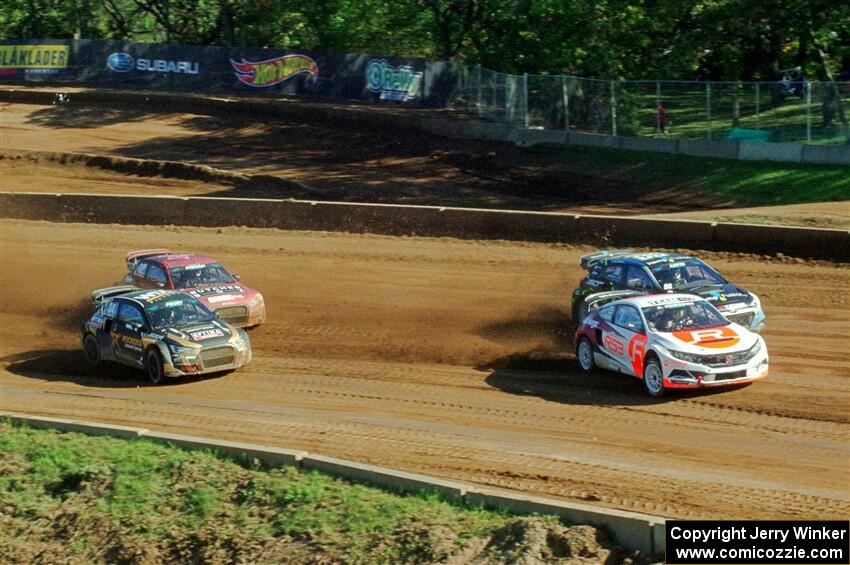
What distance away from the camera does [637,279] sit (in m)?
19.5

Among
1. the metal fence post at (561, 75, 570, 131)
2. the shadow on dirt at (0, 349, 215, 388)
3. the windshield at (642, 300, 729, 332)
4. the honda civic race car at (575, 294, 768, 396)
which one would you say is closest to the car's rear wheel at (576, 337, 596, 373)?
the honda civic race car at (575, 294, 768, 396)

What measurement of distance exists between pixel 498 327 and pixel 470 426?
219 inches

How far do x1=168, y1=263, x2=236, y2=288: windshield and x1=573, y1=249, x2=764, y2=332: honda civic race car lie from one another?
22.7 feet

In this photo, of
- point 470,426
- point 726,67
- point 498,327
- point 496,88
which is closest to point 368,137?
point 496,88

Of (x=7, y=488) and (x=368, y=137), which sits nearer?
(x=7, y=488)

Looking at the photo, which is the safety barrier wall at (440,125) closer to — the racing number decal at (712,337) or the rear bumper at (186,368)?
the racing number decal at (712,337)

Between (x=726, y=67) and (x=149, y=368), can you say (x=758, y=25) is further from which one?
(x=149, y=368)

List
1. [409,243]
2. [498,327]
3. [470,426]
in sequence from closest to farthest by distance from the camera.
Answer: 1. [470,426]
2. [498,327]
3. [409,243]

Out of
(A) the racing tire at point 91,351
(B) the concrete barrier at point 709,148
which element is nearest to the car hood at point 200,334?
(A) the racing tire at point 91,351

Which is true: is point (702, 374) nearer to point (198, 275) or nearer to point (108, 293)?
point (198, 275)

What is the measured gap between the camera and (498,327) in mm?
20875

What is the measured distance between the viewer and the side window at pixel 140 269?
2273cm

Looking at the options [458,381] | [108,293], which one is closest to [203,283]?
[108,293]

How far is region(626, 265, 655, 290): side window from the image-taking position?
1928 cm
